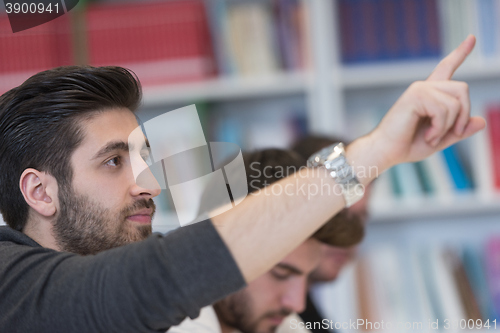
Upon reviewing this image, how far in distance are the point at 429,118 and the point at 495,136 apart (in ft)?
3.71

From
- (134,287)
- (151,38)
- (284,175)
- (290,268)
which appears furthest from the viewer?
(151,38)

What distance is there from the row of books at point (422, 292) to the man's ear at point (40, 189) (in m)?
1.10

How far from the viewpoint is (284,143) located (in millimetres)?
1625

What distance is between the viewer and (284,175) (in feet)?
3.09

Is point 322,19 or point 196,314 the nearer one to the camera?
point 196,314

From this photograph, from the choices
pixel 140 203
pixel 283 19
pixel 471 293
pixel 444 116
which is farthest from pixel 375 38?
pixel 140 203

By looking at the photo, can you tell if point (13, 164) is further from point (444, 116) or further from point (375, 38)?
point (375, 38)

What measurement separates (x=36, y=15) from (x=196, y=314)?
453 mm

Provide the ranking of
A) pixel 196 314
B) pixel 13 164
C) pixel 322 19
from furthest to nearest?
pixel 322 19
pixel 13 164
pixel 196 314

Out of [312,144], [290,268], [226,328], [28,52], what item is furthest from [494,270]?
[28,52]

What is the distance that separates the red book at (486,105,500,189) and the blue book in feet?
0.30

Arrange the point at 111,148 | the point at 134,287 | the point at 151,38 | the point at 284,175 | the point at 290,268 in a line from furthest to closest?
the point at 151,38, the point at 290,268, the point at 284,175, the point at 111,148, the point at 134,287

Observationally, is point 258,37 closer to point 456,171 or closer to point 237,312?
point 456,171

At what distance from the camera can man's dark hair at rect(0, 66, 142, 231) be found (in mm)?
601
